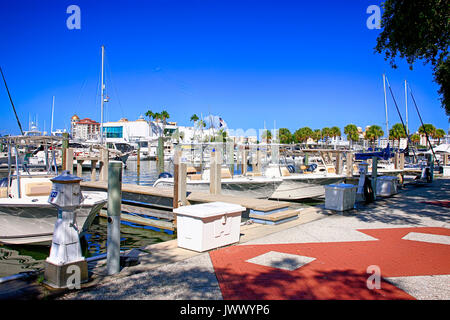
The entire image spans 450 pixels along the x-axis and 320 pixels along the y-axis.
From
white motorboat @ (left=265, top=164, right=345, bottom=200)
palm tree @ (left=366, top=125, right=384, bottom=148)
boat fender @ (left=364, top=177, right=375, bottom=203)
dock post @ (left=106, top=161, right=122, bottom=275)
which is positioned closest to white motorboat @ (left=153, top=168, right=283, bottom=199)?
white motorboat @ (left=265, top=164, right=345, bottom=200)

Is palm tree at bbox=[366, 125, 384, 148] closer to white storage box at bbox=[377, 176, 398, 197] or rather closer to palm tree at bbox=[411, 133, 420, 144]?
palm tree at bbox=[411, 133, 420, 144]

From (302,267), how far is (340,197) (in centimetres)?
637

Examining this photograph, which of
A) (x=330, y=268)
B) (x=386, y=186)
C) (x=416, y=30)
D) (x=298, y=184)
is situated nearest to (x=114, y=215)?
(x=330, y=268)

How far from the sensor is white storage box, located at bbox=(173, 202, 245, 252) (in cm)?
677

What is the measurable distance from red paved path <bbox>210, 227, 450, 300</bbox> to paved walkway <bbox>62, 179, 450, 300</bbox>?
0.5 inches

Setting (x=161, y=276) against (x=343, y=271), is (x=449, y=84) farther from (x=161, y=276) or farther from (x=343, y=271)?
(x=161, y=276)

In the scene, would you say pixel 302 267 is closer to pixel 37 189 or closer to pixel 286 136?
pixel 37 189

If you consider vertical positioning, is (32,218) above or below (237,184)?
below

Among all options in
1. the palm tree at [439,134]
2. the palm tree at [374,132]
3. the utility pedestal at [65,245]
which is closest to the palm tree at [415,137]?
the palm tree at [439,134]

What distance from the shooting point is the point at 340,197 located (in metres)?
11.6

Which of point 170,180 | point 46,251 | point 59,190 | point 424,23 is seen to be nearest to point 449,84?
point 424,23

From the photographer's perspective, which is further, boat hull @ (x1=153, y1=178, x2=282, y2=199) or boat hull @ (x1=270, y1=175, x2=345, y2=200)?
boat hull @ (x1=270, y1=175, x2=345, y2=200)

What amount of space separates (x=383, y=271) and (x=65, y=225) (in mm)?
4970

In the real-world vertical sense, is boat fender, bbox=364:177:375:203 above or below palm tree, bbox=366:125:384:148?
below
